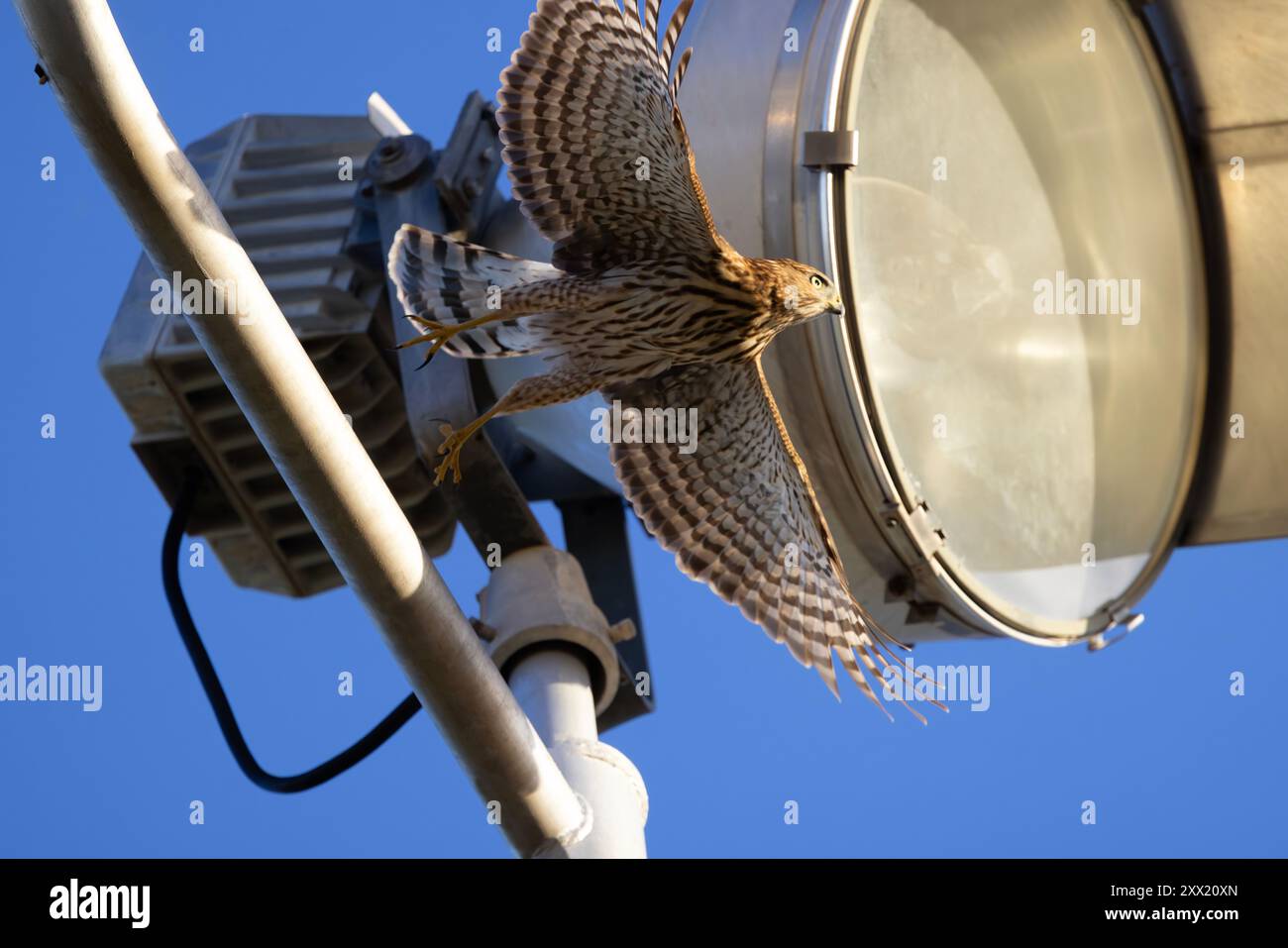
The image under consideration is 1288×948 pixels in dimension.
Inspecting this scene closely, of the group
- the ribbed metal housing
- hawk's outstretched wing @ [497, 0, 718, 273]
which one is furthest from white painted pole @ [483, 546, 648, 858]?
hawk's outstretched wing @ [497, 0, 718, 273]

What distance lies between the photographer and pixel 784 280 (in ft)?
12.7

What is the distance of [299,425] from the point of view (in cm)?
284

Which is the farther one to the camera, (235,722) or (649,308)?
(235,722)

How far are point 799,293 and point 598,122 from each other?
58 cm

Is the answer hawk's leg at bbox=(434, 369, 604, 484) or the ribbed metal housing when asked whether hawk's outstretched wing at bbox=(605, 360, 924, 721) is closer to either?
hawk's leg at bbox=(434, 369, 604, 484)

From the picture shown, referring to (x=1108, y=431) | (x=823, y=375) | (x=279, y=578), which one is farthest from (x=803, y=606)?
(x=279, y=578)

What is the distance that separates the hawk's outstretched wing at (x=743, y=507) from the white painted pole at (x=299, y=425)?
2.99 ft

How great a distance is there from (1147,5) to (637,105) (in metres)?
2.65

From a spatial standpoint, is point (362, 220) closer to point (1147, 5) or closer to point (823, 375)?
point (823, 375)

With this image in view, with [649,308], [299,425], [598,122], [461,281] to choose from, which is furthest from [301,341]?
[299,425]

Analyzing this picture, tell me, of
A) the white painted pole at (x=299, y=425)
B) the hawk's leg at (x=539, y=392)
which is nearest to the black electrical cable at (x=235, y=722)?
the hawk's leg at (x=539, y=392)

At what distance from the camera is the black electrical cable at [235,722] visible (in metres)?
4.95

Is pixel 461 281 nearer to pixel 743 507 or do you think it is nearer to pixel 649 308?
pixel 649 308

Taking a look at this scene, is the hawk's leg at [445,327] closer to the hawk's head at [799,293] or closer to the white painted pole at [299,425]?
the hawk's head at [799,293]
